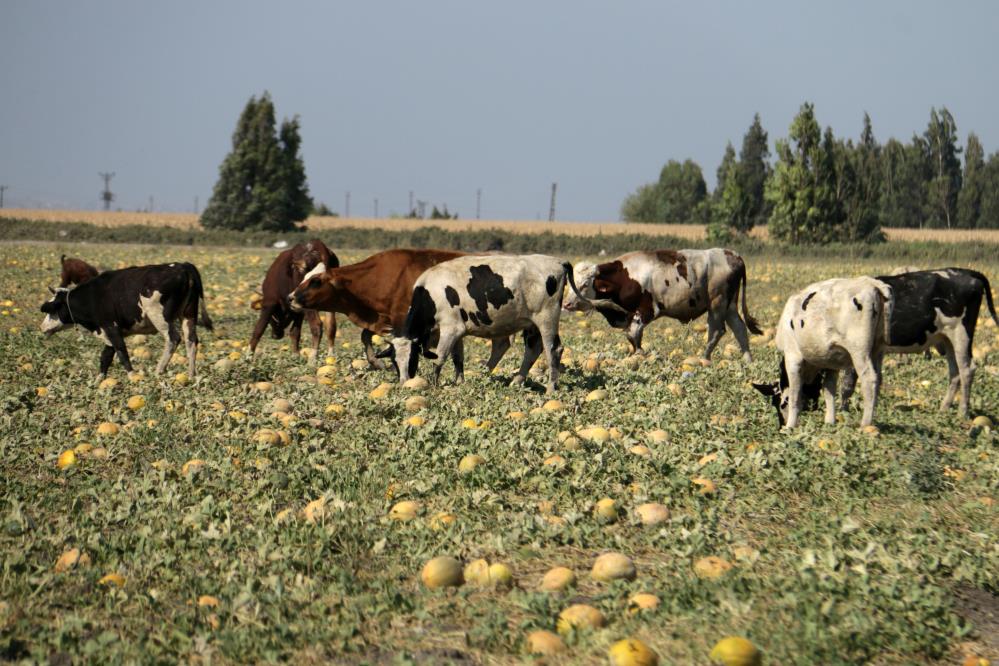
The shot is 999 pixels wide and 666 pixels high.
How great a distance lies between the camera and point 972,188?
112 m

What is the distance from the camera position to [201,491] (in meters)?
8.28

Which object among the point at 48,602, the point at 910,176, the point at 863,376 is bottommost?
the point at 48,602

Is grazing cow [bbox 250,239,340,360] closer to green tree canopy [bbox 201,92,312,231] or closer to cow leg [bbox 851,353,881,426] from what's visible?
cow leg [bbox 851,353,881,426]

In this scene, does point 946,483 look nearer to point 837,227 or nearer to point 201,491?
point 201,491

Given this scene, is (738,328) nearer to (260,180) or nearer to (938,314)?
(938,314)

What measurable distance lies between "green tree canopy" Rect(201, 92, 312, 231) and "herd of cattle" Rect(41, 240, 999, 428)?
212ft

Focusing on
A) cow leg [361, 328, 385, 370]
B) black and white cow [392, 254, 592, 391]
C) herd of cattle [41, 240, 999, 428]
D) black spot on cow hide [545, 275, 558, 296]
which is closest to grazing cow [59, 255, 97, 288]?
herd of cattle [41, 240, 999, 428]

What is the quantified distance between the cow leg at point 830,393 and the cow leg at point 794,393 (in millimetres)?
308

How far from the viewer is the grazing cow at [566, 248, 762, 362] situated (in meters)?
18.6

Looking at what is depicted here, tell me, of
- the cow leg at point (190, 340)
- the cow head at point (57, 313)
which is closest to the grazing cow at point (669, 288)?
the cow leg at point (190, 340)

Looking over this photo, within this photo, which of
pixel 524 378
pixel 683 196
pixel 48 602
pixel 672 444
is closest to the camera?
pixel 48 602

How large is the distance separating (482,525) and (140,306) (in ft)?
30.8

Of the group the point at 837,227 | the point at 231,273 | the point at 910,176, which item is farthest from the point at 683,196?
the point at 231,273

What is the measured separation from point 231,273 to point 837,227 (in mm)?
53655
